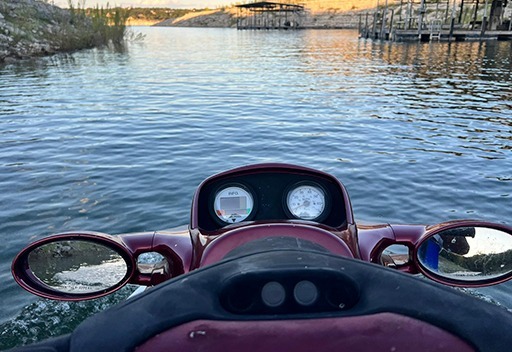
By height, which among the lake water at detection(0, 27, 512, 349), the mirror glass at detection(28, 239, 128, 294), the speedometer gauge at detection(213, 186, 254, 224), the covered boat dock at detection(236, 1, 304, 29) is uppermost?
the covered boat dock at detection(236, 1, 304, 29)

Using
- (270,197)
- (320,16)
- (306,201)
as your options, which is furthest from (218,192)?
(320,16)

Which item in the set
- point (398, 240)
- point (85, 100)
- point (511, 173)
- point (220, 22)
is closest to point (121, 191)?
point (398, 240)

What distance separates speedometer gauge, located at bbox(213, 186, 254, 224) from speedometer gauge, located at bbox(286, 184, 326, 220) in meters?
0.24

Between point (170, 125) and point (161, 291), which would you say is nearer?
point (161, 291)

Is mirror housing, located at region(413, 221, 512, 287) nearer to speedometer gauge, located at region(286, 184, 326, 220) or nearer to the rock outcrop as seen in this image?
speedometer gauge, located at region(286, 184, 326, 220)

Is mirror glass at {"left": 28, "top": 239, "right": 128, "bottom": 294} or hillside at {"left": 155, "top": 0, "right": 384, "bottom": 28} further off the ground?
hillside at {"left": 155, "top": 0, "right": 384, "bottom": 28}

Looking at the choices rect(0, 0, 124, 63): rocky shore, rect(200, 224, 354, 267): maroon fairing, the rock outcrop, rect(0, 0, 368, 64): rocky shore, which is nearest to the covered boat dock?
rect(0, 0, 124, 63): rocky shore

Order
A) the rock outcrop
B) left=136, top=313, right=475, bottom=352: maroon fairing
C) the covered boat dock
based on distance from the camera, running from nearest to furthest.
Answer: left=136, top=313, right=475, bottom=352: maroon fairing < the rock outcrop < the covered boat dock

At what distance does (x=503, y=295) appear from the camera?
4.41 meters

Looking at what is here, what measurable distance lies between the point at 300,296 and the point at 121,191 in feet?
22.4

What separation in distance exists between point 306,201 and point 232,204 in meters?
0.42

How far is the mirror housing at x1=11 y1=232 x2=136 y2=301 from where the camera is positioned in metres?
2.29

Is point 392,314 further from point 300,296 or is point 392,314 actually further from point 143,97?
point 143,97

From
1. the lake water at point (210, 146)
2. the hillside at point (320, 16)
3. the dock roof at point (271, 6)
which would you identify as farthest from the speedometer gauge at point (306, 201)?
the dock roof at point (271, 6)
